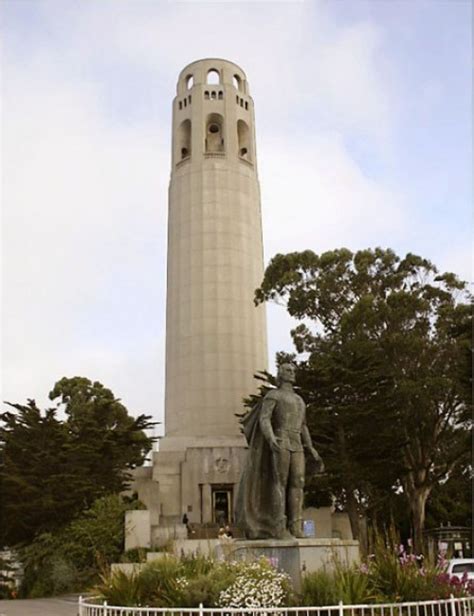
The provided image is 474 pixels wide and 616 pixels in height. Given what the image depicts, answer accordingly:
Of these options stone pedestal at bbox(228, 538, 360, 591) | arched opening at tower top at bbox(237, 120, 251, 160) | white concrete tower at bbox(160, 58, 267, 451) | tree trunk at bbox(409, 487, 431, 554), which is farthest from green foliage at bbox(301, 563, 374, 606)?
arched opening at tower top at bbox(237, 120, 251, 160)

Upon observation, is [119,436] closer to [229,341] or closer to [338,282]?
[229,341]

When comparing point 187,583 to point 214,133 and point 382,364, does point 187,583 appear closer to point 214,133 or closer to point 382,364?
point 382,364

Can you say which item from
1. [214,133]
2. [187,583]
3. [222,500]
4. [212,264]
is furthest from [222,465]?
[187,583]

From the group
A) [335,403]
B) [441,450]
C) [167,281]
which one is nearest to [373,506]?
[441,450]

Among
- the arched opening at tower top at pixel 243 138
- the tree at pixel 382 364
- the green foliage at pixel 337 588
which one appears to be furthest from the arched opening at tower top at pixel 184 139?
the green foliage at pixel 337 588

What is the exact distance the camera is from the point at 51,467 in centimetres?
2862

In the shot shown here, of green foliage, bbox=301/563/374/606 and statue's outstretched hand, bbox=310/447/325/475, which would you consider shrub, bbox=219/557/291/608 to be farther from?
statue's outstretched hand, bbox=310/447/325/475

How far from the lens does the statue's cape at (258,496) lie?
9.98 metres

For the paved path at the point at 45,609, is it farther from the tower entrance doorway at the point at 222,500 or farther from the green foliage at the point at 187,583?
the tower entrance doorway at the point at 222,500

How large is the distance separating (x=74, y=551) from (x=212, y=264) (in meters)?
18.2

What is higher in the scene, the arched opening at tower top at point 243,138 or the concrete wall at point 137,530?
the arched opening at tower top at point 243,138

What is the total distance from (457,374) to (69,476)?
14811mm

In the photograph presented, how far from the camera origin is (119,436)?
32.8 meters

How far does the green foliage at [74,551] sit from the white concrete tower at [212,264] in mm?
9178
